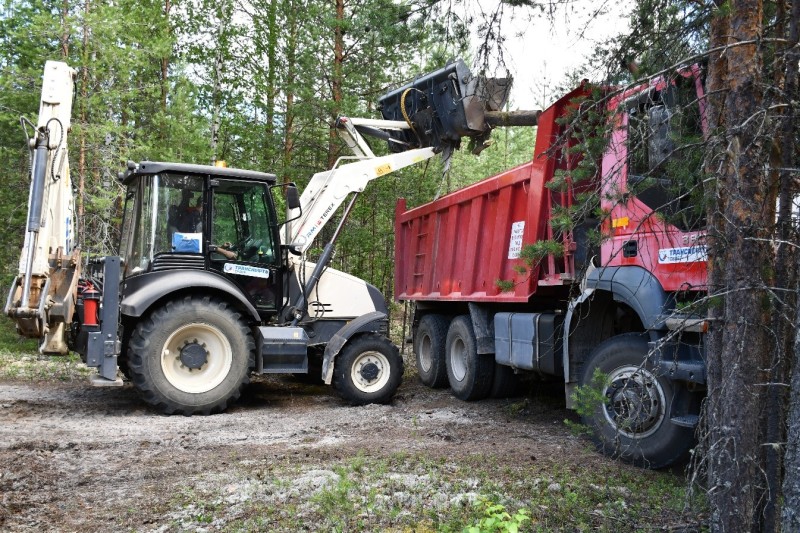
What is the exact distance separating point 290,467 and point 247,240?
3797 mm

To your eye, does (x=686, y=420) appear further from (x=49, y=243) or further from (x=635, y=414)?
(x=49, y=243)

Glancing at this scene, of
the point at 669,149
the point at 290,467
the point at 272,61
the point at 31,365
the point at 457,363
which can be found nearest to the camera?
the point at 669,149

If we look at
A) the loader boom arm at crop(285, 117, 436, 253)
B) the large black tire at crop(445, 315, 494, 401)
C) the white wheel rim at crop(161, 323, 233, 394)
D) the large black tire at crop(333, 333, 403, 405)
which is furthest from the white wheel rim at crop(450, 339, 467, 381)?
the white wheel rim at crop(161, 323, 233, 394)

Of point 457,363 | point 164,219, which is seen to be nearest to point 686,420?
point 457,363

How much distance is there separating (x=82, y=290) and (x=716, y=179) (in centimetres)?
677

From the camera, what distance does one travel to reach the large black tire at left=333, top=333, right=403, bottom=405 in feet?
27.5

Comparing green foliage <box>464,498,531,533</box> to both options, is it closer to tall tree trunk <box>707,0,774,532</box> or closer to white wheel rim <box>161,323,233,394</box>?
tall tree trunk <box>707,0,774,532</box>

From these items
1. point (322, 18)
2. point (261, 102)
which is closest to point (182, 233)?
point (322, 18)

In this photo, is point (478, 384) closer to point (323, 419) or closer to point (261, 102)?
point (323, 419)

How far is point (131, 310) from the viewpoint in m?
7.39

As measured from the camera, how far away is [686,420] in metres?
4.79

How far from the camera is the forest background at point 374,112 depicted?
3.26m

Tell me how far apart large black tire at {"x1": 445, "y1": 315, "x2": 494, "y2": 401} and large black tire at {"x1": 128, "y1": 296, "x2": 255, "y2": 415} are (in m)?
2.58

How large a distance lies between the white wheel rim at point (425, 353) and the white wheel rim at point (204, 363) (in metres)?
3.17
